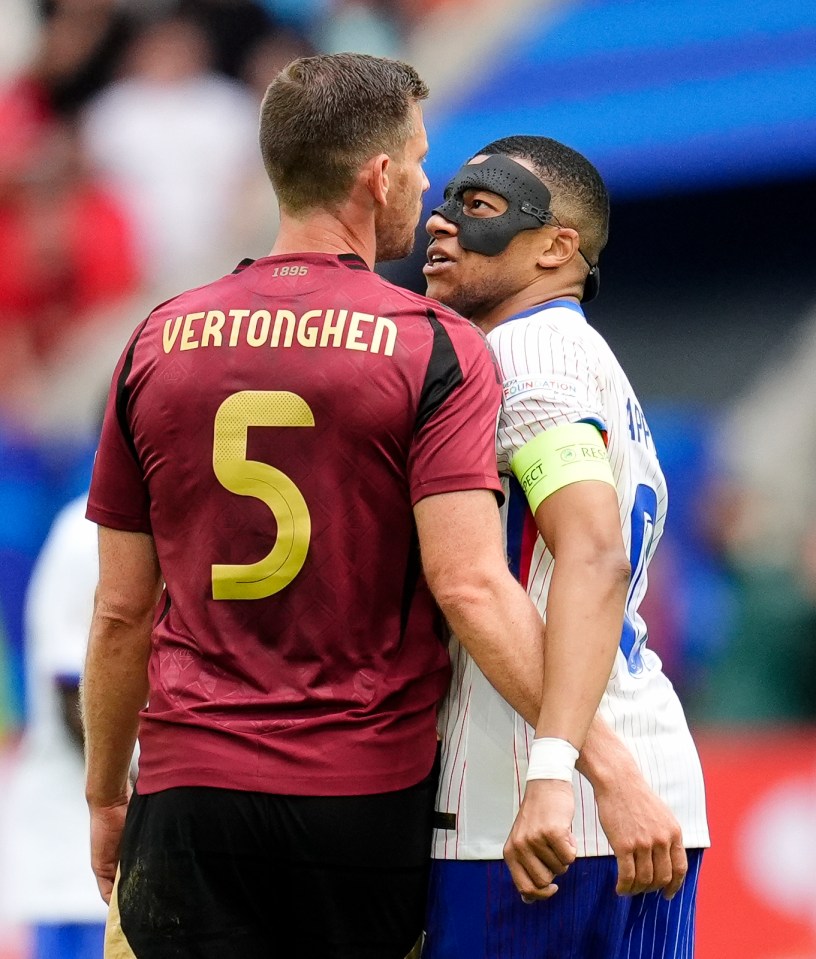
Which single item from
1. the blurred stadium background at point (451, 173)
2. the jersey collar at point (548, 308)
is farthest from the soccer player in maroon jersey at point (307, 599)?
the blurred stadium background at point (451, 173)

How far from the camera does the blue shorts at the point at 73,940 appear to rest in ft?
15.7

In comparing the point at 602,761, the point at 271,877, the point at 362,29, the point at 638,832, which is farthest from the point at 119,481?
the point at 362,29

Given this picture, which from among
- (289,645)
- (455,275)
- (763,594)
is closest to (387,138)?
(455,275)

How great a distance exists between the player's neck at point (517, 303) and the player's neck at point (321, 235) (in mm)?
394

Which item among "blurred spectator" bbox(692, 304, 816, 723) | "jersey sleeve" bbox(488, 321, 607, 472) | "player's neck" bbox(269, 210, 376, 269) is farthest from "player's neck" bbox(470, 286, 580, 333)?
"blurred spectator" bbox(692, 304, 816, 723)

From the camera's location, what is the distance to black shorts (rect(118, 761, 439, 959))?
98.2 inches

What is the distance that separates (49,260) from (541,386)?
6.61 meters

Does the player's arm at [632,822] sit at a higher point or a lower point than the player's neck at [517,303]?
lower

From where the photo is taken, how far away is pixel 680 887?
2656 mm

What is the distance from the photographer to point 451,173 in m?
8.48

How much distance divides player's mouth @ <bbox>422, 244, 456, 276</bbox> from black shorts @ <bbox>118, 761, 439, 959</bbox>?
1064mm

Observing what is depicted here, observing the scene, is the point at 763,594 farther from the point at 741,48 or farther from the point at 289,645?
the point at 289,645

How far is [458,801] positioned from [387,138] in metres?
1.15

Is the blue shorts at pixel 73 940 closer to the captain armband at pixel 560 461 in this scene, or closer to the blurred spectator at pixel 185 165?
the captain armband at pixel 560 461
